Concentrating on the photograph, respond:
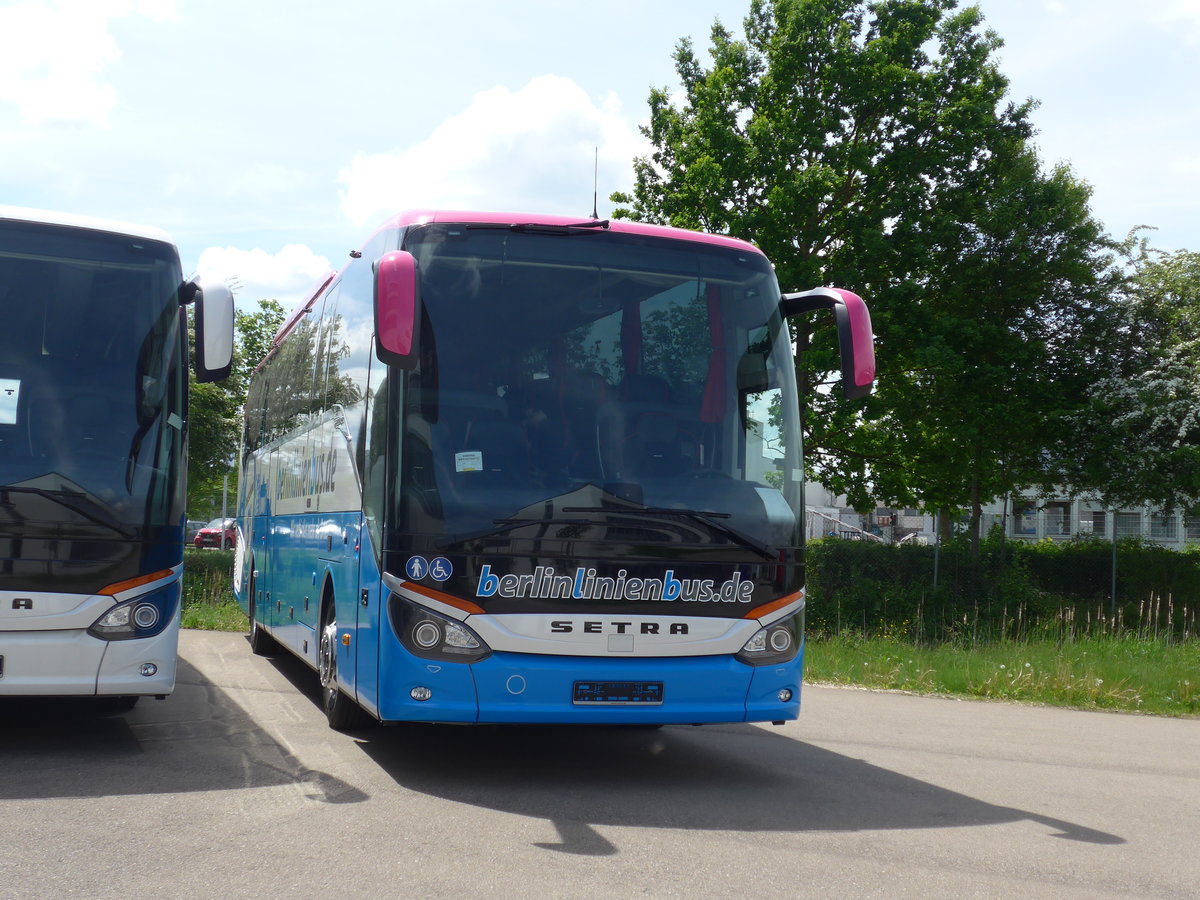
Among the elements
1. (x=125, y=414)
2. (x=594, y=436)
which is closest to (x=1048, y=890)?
(x=594, y=436)

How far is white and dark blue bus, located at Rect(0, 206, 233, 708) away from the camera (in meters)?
7.68

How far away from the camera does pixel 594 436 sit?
764cm

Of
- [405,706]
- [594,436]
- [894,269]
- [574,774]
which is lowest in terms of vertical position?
[574,774]

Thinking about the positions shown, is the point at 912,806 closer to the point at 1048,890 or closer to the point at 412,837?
the point at 1048,890

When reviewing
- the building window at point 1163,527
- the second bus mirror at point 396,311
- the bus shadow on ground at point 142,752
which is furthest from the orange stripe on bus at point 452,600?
the building window at point 1163,527

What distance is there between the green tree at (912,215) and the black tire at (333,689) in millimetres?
17385

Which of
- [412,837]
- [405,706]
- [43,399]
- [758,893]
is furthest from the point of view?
[43,399]

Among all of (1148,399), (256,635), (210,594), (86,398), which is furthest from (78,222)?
(1148,399)

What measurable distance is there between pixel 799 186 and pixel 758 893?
21.4m

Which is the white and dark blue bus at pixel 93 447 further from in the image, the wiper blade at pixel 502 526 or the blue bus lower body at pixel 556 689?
the wiper blade at pixel 502 526

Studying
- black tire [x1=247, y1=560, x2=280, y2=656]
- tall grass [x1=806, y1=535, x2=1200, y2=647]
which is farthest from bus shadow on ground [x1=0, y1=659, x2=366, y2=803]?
tall grass [x1=806, y1=535, x2=1200, y2=647]

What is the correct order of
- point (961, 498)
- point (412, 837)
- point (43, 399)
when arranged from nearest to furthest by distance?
point (412, 837) < point (43, 399) < point (961, 498)

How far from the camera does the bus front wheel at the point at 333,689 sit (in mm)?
8898

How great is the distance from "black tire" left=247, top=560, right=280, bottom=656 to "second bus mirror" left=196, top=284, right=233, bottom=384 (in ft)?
21.9
